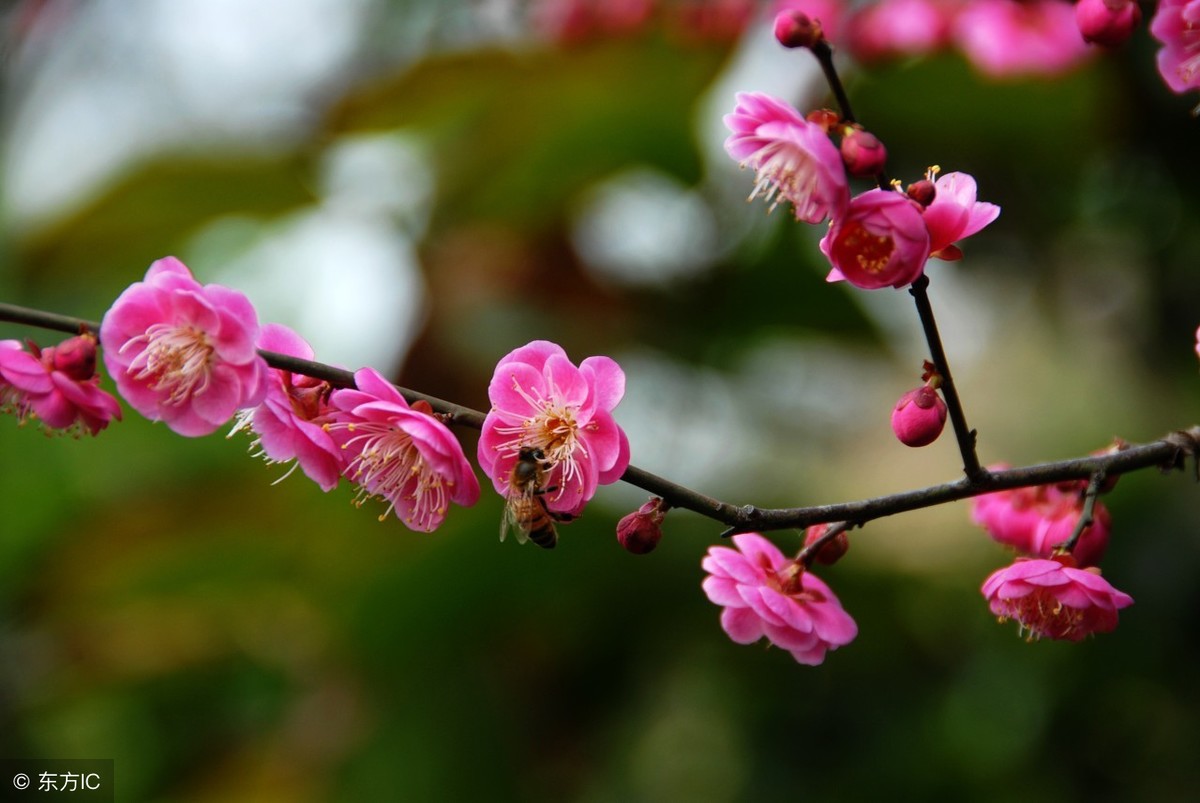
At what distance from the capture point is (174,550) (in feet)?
7.67

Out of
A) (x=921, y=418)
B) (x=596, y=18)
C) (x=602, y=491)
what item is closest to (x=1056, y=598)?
(x=921, y=418)

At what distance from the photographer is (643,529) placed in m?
0.79

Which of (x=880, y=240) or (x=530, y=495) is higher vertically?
(x=880, y=240)

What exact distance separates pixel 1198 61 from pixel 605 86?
159cm

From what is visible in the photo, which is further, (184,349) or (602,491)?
(602,491)

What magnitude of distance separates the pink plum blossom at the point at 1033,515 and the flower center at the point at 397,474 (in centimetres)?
45

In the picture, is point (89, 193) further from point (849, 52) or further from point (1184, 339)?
point (1184, 339)

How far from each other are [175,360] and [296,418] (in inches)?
4.0

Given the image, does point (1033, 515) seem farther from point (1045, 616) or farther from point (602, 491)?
point (602, 491)

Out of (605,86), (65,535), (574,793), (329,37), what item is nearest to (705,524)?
(574,793)

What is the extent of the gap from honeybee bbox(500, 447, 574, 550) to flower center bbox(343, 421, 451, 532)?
54 mm

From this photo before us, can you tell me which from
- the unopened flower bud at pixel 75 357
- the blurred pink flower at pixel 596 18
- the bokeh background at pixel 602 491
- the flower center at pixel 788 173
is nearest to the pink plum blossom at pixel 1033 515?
the flower center at pixel 788 173

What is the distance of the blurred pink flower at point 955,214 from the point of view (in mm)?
783

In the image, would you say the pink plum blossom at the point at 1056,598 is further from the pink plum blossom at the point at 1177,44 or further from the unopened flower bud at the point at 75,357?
the unopened flower bud at the point at 75,357
